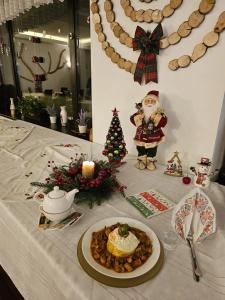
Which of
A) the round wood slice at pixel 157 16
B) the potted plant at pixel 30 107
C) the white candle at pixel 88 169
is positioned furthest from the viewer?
the potted plant at pixel 30 107

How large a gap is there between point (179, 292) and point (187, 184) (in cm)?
56

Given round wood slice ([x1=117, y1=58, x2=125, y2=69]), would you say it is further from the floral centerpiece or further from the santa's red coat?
the floral centerpiece

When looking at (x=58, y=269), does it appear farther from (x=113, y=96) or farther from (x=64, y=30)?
(x=64, y=30)

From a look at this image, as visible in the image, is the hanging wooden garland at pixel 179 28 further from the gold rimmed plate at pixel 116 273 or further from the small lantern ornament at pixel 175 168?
the gold rimmed plate at pixel 116 273

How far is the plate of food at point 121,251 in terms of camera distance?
0.54 meters

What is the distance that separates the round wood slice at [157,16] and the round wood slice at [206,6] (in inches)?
7.6

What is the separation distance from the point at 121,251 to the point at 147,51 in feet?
3.14

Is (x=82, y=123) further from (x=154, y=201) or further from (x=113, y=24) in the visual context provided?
(x=154, y=201)

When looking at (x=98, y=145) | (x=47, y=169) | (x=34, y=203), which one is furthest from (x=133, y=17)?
(x=34, y=203)

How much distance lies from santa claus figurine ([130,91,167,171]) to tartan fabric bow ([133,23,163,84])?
15 centimetres

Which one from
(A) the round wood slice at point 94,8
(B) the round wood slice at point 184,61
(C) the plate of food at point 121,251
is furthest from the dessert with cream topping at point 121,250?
(A) the round wood slice at point 94,8

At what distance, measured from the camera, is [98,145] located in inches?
59.4

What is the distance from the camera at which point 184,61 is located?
991 millimetres

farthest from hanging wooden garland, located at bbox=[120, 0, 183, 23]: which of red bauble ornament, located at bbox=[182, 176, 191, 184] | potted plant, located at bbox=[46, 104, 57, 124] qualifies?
potted plant, located at bbox=[46, 104, 57, 124]
